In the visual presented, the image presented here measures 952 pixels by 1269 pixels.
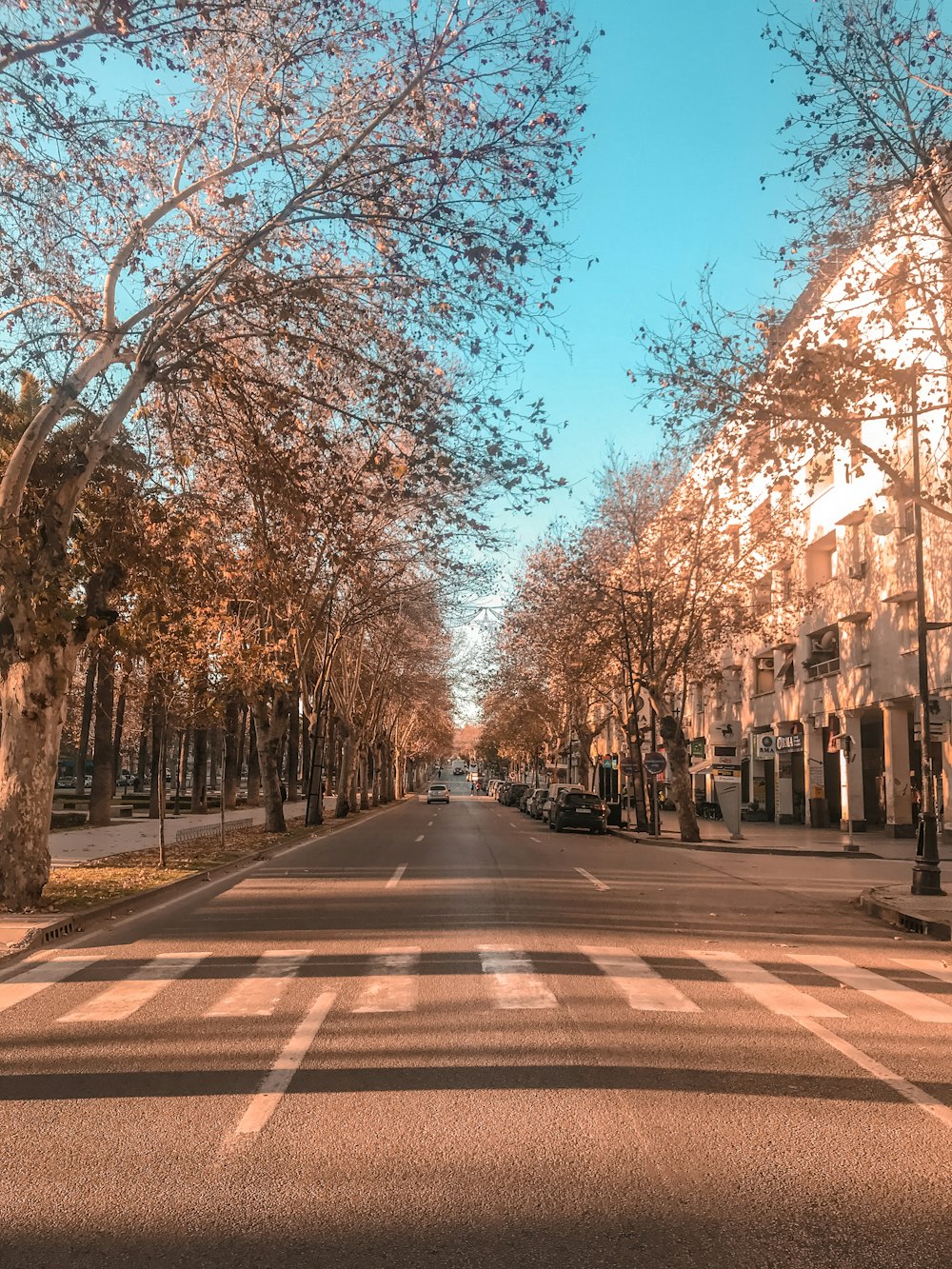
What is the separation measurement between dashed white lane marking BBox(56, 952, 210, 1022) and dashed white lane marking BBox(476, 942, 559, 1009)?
2568mm

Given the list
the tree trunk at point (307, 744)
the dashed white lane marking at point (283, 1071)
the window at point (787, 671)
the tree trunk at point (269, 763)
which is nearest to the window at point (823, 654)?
the window at point (787, 671)

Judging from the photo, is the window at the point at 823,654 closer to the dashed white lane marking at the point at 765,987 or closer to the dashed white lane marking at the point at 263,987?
the dashed white lane marking at the point at 765,987

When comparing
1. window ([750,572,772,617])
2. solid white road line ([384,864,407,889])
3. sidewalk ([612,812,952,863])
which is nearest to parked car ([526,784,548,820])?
sidewalk ([612,812,952,863])

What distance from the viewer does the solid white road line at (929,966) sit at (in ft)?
31.8

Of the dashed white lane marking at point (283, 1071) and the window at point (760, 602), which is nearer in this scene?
the dashed white lane marking at point (283, 1071)

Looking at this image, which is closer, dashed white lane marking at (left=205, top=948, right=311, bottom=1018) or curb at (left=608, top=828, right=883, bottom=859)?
dashed white lane marking at (left=205, top=948, right=311, bottom=1018)

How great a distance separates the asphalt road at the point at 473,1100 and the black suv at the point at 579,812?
25.9 metres

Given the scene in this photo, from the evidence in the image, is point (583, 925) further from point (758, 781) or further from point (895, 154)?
point (758, 781)

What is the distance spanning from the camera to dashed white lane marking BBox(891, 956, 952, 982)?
9710 millimetres

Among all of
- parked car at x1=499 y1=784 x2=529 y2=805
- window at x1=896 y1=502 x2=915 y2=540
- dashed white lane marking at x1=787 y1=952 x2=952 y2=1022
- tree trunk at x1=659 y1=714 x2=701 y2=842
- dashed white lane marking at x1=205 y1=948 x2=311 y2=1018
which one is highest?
window at x1=896 y1=502 x2=915 y2=540

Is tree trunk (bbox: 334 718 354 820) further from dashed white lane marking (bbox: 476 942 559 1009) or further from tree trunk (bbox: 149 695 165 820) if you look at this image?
dashed white lane marking (bbox: 476 942 559 1009)

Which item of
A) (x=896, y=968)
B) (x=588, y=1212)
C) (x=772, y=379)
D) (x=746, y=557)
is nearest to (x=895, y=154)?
(x=772, y=379)

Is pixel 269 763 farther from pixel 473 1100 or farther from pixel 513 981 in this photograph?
pixel 473 1100

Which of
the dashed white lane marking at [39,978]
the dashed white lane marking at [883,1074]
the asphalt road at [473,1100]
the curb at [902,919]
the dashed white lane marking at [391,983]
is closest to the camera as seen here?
the asphalt road at [473,1100]
